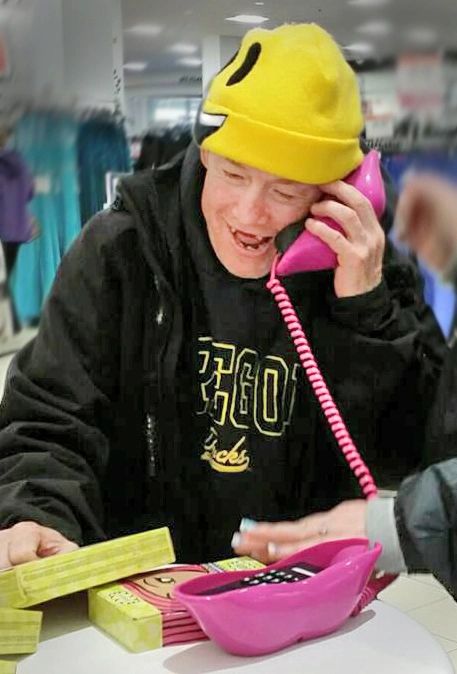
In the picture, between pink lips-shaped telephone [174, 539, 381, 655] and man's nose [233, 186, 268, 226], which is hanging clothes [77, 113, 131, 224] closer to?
man's nose [233, 186, 268, 226]

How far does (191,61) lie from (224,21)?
68mm

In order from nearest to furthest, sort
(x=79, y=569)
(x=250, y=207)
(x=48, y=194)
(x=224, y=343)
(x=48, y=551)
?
(x=79, y=569), (x=48, y=551), (x=250, y=207), (x=224, y=343), (x=48, y=194)

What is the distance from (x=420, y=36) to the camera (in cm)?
126

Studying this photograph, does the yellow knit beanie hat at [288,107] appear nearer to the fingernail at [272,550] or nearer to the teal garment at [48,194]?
the teal garment at [48,194]

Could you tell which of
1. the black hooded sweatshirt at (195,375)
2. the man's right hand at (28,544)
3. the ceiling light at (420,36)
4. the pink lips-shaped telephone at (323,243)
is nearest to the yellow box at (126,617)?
the man's right hand at (28,544)

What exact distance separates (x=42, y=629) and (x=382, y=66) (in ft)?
2.65

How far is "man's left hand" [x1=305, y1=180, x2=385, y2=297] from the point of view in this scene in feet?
3.79

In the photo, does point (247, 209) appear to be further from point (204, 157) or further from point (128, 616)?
point (128, 616)

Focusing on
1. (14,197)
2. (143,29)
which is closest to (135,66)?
(143,29)

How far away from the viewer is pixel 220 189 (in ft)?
3.83

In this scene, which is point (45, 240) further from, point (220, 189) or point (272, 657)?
point (272, 657)

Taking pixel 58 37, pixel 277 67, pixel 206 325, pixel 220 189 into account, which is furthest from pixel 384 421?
pixel 58 37

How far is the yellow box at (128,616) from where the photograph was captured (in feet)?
2.86

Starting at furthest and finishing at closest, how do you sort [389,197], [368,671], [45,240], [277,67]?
1. [45,240]
2. [389,197]
3. [277,67]
4. [368,671]
